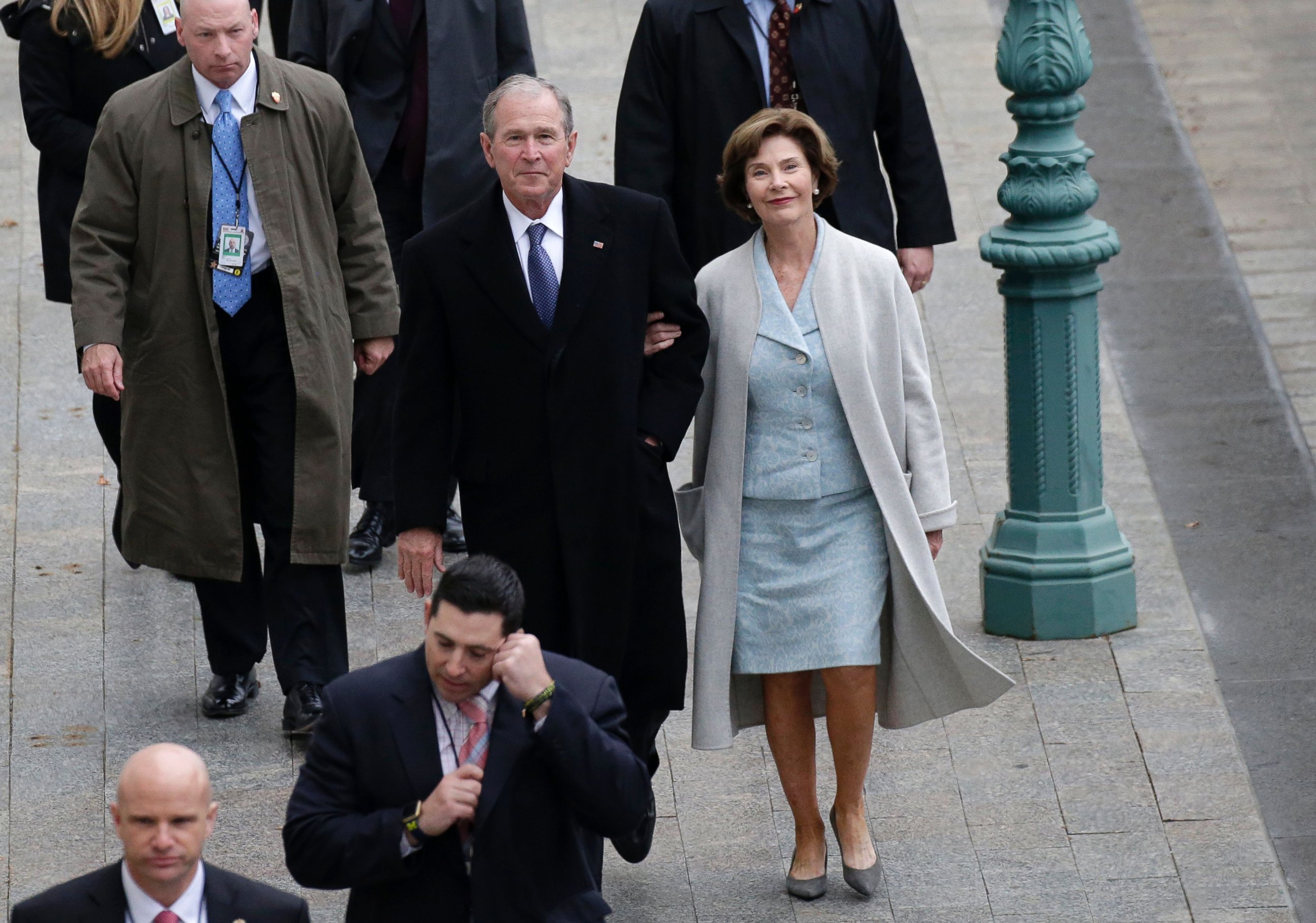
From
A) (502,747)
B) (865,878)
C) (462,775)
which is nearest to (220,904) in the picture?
(462,775)

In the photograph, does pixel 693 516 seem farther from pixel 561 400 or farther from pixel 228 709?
→ pixel 228 709

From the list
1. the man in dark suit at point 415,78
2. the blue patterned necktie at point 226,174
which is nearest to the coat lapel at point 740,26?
the man in dark suit at point 415,78

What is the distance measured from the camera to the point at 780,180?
5809 mm

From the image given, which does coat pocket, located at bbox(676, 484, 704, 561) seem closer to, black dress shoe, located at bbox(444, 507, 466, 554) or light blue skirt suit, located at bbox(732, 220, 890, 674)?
light blue skirt suit, located at bbox(732, 220, 890, 674)

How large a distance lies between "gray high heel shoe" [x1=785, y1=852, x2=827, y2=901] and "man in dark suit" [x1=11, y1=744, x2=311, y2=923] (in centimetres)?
218

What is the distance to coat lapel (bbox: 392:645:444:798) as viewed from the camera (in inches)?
177

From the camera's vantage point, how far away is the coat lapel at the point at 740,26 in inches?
273

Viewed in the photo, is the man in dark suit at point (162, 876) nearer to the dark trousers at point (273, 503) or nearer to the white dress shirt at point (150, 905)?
the white dress shirt at point (150, 905)

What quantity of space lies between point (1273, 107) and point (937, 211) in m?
5.83

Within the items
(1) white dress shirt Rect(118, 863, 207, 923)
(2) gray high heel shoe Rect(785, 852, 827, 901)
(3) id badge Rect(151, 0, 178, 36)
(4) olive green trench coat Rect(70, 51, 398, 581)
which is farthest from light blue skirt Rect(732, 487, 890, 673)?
(3) id badge Rect(151, 0, 178, 36)

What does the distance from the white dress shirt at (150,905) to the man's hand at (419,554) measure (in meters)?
1.76

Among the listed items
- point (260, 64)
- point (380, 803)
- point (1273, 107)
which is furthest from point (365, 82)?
point (1273, 107)

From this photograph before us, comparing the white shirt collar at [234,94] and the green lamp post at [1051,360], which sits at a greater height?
the white shirt collar at [234,94]

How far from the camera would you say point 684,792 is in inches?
264
